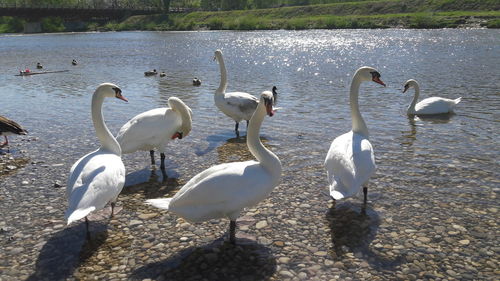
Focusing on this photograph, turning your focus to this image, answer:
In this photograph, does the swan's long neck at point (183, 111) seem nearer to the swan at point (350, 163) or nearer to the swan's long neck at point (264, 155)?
the swan at point (350, 163)

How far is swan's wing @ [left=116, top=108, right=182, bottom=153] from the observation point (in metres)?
8.56

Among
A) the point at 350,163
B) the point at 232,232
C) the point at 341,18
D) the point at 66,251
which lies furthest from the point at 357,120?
the point at 341,18

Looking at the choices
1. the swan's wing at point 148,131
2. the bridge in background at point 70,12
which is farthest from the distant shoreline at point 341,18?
the swan's wing at point 148,131

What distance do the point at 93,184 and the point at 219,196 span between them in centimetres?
176

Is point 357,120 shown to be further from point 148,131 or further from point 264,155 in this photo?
point 148,131

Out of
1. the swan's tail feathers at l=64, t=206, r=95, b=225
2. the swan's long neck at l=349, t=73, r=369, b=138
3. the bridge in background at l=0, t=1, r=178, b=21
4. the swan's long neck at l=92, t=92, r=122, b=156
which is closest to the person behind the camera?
the swan's tail feathers at l=64, t=206, r=95, b=225

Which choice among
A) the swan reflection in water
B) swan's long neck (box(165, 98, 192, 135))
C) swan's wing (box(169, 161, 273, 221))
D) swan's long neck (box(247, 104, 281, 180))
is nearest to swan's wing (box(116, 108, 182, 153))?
swan's long neck (box(165, 98, 192, 135))

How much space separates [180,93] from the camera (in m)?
19.5

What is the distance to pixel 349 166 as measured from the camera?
21.1 ft

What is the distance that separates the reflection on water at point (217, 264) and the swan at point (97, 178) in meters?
1.04

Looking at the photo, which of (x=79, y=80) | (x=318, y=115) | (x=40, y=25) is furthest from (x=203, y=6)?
(x=318, y=115)

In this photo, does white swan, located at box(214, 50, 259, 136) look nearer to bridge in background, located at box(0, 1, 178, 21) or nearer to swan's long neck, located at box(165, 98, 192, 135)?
swan's long neck, located at box(165, 98, 192, 135)

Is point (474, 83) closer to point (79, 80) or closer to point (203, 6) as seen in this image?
point (79, 80)

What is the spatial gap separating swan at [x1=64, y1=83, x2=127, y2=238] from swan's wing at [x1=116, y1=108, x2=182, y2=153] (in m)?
1.19
